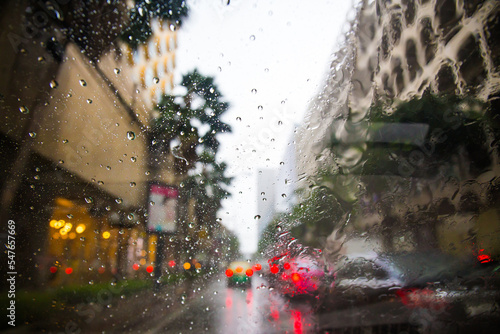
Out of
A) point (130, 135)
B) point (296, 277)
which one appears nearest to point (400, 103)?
point (296, 277)

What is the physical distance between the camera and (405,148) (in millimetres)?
2621

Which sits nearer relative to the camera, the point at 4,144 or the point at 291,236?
the point at 4,144

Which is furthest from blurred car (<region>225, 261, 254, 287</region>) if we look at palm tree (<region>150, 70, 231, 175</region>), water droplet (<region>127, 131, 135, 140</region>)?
water droplet (<region>127, 131, 135, 140</region>)

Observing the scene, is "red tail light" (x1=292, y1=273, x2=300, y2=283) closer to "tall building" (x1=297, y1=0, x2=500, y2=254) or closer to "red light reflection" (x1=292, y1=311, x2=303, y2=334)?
"red light reflection" (x1=292, y1=311, x2=303, y2=334)

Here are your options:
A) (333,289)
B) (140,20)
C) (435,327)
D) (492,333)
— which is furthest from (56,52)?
(492,333)

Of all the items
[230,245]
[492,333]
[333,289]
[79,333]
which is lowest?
[492,333]

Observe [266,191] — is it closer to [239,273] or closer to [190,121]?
[239,273]

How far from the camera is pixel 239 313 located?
78.3 inches

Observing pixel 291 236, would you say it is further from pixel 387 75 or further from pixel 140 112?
pixel 387 75

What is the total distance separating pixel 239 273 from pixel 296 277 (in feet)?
1.46

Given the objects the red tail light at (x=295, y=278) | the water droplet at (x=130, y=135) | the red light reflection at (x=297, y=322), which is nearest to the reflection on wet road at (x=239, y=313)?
the red light reflection at (x=297, y=322)

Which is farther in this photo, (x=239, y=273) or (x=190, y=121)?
(x=190, y=121)

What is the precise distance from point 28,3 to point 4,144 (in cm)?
101

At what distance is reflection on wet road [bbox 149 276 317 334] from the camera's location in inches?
71.6
